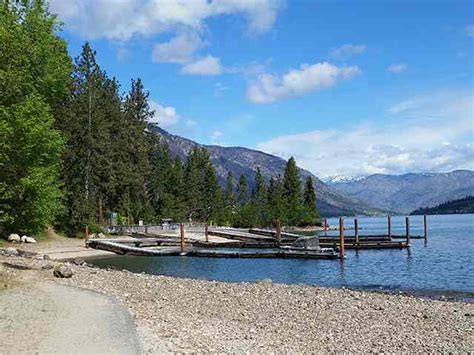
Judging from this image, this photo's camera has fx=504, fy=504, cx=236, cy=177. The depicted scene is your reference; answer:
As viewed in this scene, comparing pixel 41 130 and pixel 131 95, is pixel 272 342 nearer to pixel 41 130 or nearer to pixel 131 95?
pixel 41 130

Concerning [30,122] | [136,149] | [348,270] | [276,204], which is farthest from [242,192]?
[30,122]

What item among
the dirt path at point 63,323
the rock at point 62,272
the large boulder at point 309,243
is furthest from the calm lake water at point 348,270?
the dirt path at point 63,323

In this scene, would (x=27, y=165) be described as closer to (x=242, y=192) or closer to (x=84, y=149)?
(x=84, y=149)

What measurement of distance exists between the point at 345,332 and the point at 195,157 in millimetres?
108228

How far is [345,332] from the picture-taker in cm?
1534

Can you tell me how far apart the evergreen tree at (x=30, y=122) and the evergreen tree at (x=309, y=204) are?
289 ft

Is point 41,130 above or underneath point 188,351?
above

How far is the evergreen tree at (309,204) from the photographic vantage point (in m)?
125

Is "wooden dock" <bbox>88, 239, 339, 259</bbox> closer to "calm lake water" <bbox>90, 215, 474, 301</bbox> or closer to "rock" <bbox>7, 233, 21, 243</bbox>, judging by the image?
"calm lake water" <bbox>90, 215, 474, 301</bbox>

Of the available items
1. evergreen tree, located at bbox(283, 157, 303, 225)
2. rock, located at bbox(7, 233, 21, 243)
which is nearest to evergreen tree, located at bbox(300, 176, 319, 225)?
evergreen tree, located at bbox(283, 157, 303, 225)

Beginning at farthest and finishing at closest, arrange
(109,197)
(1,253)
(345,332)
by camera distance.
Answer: (109,197) → (1,253) → (345,332)

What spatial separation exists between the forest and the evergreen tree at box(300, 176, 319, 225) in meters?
5.67

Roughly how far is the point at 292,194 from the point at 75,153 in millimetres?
74357

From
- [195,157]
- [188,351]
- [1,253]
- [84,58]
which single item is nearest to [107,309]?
[188,351]
